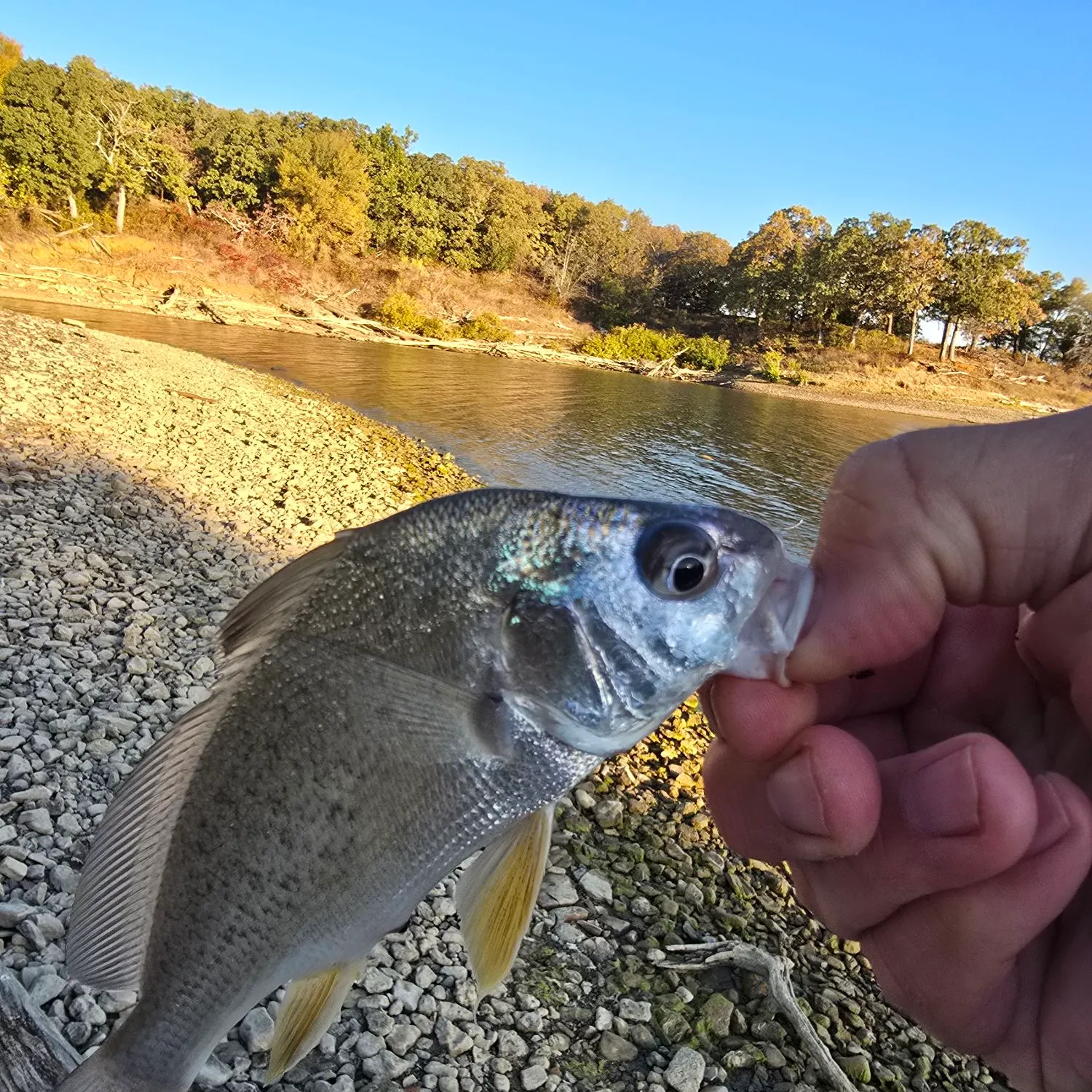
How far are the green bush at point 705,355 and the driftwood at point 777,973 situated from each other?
50719 millimetres

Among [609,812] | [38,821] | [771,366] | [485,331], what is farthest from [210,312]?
[609,812]

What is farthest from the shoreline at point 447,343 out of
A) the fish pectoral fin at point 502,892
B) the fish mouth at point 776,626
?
the fish mouth at point 776,626

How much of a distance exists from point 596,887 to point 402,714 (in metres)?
3.01

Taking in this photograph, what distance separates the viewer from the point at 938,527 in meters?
1.55

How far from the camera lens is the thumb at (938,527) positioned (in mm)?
1533

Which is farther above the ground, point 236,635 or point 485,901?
point 236,635

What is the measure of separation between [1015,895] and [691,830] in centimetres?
338

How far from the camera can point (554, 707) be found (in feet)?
4.99

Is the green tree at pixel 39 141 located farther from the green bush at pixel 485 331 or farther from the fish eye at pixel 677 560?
the fish eye at pixel 677 560

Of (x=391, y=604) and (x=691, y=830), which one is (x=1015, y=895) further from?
(x=691, y=830)

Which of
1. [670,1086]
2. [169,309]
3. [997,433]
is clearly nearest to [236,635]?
[997,433]

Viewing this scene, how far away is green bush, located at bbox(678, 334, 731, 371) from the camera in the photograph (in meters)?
51.1

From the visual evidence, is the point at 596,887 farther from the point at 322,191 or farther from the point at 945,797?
the point at 322,191

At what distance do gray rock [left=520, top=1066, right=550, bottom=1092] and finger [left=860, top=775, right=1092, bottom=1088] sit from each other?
1656 mm
